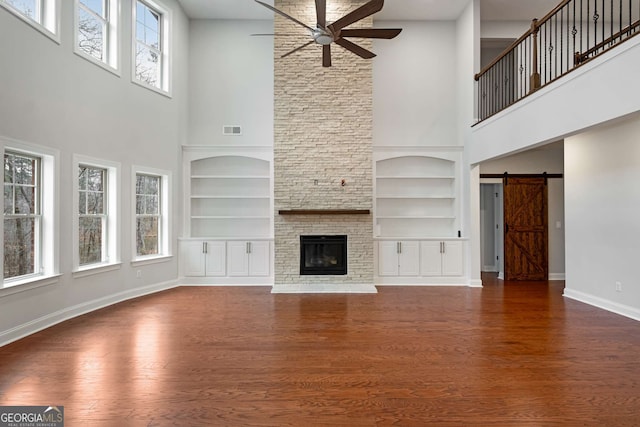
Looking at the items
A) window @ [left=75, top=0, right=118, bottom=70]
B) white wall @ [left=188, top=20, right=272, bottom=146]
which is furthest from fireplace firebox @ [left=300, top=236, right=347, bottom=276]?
window @ [left=75, top=0, right=118, bottom=70]

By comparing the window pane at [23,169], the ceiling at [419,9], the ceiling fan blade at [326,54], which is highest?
the ceiling at [419,9]

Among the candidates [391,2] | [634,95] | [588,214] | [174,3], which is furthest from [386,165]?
[174,3]

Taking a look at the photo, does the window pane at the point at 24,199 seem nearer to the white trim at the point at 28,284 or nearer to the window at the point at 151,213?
the white trim at the point at 28,284

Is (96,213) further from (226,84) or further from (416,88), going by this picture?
(416,88)

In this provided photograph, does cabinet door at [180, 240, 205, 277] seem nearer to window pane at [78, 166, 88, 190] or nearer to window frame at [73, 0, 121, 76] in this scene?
window pane at [78, 166, 88, 190]

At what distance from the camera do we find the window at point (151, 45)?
20.0ft

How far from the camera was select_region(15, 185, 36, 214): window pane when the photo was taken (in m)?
4.08

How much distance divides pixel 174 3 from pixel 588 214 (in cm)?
805

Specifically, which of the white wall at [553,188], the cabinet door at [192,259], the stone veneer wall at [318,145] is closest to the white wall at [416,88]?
the stone veneer wall at [318,145]

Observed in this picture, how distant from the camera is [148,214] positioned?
20.9ft

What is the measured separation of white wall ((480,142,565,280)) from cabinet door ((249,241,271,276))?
496cm

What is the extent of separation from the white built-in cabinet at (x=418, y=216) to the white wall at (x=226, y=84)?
260 centimetres

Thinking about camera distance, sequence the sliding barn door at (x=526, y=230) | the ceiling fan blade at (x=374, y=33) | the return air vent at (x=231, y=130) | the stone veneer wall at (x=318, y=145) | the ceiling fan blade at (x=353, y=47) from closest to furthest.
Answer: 1. the ceiling fan blade at (x=374, y=33)
2. the ceiling fan blade at (x=353, y=47)
3. the stone veneer wall at (x=318, y=145)
4. the return air vent at (x=231, y=130)
5. the sliding barn door at (x=526, y=230)

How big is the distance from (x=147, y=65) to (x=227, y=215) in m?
3.08
